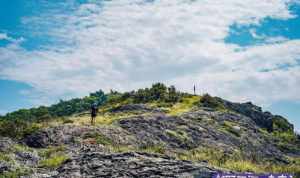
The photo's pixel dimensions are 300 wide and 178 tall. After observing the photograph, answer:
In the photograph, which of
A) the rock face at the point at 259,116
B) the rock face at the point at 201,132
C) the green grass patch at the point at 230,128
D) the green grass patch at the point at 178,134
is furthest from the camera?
the rock face at the point at 259,116

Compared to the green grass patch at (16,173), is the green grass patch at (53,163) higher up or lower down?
higher up

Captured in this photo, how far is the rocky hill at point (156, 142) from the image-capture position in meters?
26.2

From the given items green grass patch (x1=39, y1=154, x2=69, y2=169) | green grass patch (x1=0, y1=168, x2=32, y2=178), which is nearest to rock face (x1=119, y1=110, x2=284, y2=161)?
green grass patch (x1=39, y1=154, x2=69, y2=169)

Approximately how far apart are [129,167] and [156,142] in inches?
1045

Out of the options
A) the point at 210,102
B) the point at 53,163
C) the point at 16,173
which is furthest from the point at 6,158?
the point at 210,102

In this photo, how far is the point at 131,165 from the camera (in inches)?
1021

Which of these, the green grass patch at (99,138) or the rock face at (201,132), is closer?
the green grass patch at (99,138)

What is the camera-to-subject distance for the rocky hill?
26.2m

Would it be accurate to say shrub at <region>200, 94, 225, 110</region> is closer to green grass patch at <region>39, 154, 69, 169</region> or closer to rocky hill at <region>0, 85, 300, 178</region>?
rocky hill at <region>0, 85, 300, 178</region>

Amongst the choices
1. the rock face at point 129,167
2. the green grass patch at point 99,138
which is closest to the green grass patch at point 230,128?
the green grass patch at point 99,138

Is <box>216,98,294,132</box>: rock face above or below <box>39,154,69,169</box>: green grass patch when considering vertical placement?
above

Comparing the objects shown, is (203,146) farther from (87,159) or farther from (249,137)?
(87,159)

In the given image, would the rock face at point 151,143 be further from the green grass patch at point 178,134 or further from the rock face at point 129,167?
the green grass patch at point 178,134

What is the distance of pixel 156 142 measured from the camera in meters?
52.2
